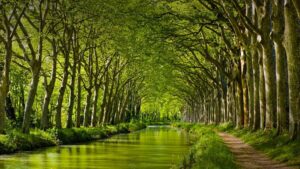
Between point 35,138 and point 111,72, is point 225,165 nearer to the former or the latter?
point 35,138

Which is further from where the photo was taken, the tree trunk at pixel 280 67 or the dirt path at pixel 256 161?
the tree trunk at pixel 280 67

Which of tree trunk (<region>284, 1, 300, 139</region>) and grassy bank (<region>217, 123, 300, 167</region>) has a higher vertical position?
tree trunk (<region>284, 1, 300, 139</region>)

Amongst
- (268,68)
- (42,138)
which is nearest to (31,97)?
(42,138)

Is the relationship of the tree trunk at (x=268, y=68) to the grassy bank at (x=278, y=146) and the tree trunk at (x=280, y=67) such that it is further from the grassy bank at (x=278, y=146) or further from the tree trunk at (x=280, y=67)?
the tree trunk at (x=280, y=67)

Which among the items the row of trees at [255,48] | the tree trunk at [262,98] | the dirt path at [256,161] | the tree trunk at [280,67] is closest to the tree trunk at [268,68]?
the row of trees at [255,48]

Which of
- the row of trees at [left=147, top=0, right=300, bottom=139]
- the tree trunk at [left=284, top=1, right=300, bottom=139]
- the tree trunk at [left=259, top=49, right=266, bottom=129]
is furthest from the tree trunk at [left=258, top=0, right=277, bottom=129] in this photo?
the tree trunk at [left=284, top=1, right=300, bottom=139]

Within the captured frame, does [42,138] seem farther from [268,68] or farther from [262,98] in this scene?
[268,68]

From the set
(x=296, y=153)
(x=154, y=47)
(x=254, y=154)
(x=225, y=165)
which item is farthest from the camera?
(x=154, y=47)

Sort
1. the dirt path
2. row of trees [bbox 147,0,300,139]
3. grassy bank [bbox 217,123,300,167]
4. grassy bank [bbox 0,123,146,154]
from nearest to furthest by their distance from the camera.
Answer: the dirt path < grassy bank [bbox 217,123,300,167] < row of trees [bbox 147,0,300,139] < grassy bank [bbox 0,123,146,154]

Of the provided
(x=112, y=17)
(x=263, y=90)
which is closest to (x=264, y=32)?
(x=263, y=90)

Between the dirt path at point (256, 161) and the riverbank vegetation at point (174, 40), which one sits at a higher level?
the riverbank vegetation at point (174, 40)

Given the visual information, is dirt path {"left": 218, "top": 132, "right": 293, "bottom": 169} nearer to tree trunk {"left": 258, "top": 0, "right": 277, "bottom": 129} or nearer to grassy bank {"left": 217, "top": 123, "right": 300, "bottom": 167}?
grassy bank {"left": 217, "top": 123, "right": 300, "bottom": 167}

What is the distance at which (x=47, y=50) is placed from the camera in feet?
138

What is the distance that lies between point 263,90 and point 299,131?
8.71 m
